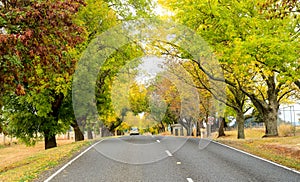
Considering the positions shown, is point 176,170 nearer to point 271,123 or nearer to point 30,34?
point 30,34

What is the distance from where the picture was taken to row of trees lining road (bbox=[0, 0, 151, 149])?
950 centimetres

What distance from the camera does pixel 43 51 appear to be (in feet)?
32.9

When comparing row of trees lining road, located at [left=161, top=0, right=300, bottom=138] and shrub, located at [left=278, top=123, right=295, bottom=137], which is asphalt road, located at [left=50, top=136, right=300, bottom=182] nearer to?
row of trees lining road, located at [left=161, top=0, right=300, bottom=138]

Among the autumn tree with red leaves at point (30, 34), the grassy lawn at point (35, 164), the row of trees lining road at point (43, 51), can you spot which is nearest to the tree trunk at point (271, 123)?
the row of trees lining road at point (43, 51)

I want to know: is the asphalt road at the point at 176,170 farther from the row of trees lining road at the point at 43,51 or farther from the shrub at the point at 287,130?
the shrub at the point at 287,130

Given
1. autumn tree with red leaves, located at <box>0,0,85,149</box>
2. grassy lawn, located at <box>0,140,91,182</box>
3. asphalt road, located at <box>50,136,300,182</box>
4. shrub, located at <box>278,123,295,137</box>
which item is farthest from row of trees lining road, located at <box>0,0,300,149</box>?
shrub, located at <box>278,123,295,137</box>

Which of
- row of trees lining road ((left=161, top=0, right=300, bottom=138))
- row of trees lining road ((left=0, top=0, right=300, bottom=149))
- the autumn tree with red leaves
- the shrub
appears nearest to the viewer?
the autumn tree with red leaves

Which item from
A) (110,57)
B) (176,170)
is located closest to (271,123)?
(110,57)

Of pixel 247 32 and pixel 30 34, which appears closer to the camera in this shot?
pixel 30 34

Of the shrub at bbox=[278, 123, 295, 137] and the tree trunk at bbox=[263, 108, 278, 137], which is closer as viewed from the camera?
the tree trunk at bbox=[263, 108, 278, 137]

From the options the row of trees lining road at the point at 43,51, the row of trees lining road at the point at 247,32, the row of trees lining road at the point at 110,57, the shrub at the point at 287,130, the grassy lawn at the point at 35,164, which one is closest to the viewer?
the row of trees lining road at the point at 43,51

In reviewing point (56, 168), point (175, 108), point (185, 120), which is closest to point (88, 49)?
point (56, 168)

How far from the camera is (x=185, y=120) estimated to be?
49594 mm

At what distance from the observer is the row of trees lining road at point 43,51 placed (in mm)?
9500
